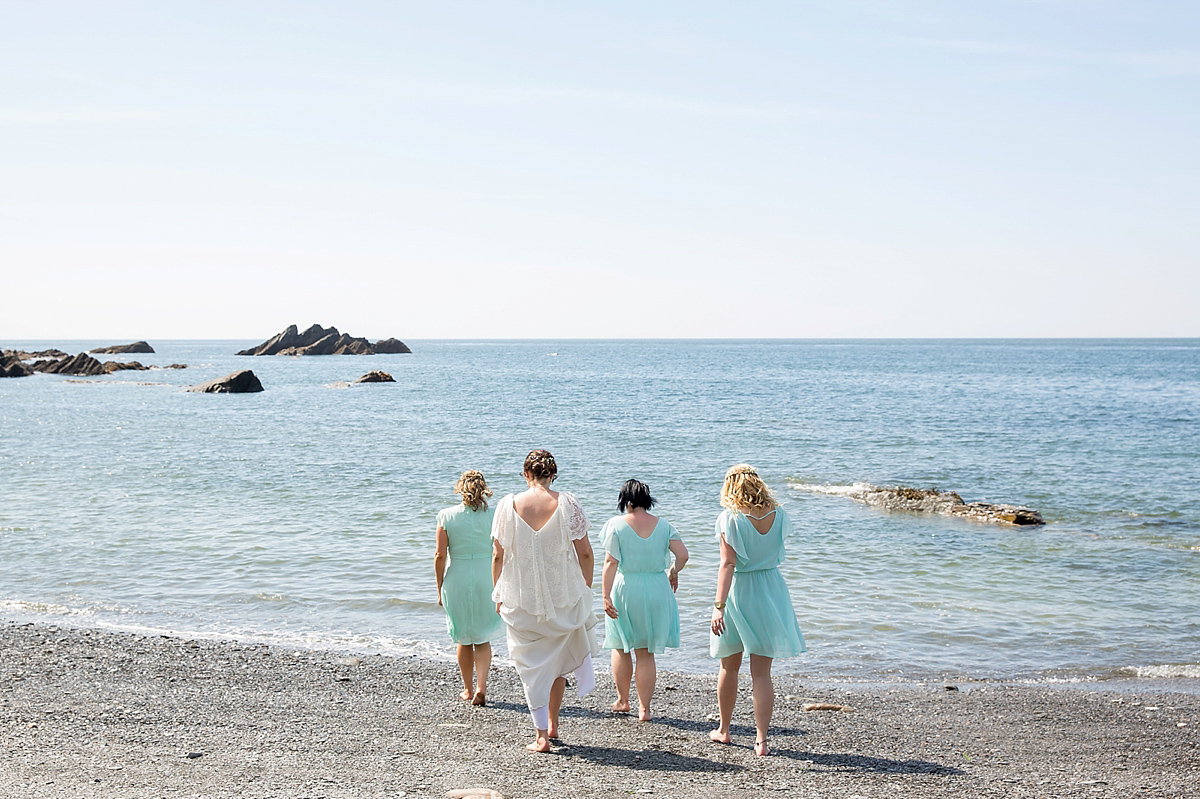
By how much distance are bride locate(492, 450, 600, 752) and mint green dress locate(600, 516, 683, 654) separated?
73 cm

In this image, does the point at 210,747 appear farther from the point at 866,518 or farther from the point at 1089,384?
the point at 1089,384

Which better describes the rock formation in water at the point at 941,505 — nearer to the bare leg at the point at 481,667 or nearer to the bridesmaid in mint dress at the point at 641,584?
the bridesmaid in mint dress at the point at 641,584

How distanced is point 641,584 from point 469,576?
1.42 m

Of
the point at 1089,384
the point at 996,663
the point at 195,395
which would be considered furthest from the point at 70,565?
the point at 1089,384

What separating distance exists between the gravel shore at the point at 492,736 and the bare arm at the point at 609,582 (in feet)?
2.96

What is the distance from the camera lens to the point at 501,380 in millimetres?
82375

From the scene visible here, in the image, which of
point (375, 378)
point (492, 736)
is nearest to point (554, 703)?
point (492, 736)

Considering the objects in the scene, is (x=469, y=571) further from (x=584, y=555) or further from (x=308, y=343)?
(x=308, y=343)

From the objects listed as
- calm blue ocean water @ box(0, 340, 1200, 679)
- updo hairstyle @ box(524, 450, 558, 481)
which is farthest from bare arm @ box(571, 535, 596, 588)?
calm blue ocean water @ box(0, 340, 1200, 679)

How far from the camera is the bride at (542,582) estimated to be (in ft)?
20.4

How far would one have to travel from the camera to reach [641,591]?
7.10m

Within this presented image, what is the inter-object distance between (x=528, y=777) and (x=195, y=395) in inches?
2220

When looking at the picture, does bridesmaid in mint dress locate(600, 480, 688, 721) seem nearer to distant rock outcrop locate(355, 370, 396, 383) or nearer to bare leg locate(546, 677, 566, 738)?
bare leg locate(546, 677, 566, 738)

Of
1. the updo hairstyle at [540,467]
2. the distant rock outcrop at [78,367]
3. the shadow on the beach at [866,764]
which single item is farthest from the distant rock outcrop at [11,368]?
the shadow on the beach at [866,764]
